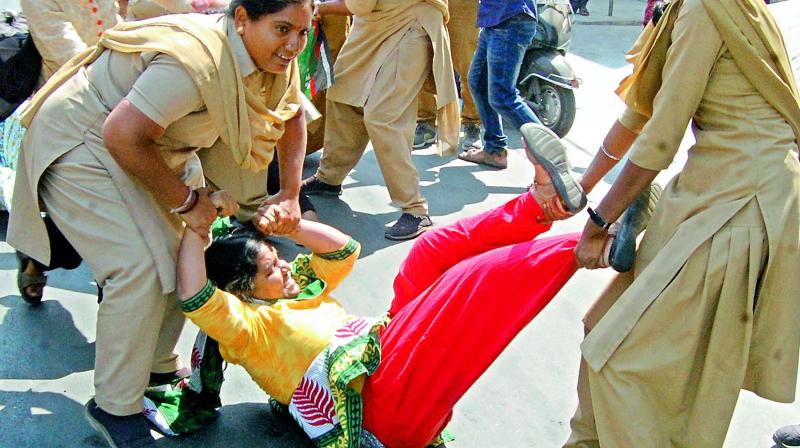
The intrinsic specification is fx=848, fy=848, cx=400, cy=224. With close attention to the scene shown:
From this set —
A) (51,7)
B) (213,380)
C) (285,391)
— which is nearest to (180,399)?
(213,380)

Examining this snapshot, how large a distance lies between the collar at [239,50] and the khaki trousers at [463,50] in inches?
120

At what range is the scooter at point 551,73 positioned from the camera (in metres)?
5.56

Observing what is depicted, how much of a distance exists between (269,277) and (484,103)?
9.63 feet

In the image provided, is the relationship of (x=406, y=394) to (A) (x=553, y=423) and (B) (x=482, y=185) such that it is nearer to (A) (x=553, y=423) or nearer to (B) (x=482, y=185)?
(A) (x=553, y=423)

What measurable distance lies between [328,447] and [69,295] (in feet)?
5.23

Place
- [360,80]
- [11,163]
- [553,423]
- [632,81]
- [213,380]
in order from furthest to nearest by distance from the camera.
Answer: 1. [360,80]
2. [11,163]
3. [553,423]
4. [213,380]
5. [632,81]

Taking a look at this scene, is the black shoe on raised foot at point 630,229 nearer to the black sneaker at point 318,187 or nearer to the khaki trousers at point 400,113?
the khaki trousers at point 400,113

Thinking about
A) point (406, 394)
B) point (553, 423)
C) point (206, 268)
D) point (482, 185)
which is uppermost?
point (206, 268)

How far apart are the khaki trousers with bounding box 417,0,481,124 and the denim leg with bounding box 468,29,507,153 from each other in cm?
19

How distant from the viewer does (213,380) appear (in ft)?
8.69

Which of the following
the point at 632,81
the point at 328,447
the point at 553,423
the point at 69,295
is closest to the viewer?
the point at 632,81

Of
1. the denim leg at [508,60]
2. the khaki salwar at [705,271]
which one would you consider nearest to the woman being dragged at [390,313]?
the khaki salwar at [705,271]

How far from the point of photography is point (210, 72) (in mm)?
2301

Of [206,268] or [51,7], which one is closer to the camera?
[206,268]
